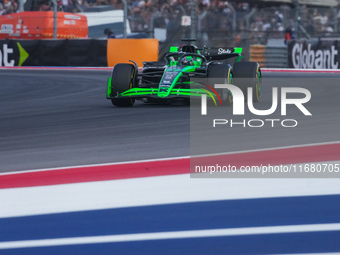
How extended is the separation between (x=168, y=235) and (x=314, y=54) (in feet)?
55.1

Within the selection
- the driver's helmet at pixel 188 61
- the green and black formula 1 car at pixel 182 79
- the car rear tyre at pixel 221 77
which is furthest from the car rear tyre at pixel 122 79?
the car rear tyre at pixel 221 77

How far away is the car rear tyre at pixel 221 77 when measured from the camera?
8.79m

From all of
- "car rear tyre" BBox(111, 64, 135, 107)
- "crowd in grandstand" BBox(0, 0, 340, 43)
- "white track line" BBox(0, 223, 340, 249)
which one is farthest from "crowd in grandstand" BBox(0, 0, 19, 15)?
"white track line" BBox(0, 223, 340, 249)

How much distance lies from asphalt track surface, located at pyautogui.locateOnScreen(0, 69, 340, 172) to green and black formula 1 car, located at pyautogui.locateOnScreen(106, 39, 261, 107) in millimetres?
195

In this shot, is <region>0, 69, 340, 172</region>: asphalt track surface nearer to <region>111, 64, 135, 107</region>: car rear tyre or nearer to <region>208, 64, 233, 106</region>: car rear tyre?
<region>111, 64, 135, 107</region>: car rear tyre

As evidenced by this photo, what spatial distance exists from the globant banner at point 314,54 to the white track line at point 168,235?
53.2 feet

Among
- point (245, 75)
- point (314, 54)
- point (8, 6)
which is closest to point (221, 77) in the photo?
point (245, 75)

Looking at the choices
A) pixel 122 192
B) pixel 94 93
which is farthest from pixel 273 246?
pixel 94 93

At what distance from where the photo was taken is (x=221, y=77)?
8781 mm

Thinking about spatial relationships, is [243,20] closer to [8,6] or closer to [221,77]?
[8,6]

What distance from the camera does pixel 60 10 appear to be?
25.9 metres

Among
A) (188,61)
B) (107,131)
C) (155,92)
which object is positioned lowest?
(107,131)

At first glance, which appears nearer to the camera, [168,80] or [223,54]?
[168,80]

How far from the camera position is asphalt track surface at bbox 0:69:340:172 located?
521cm
